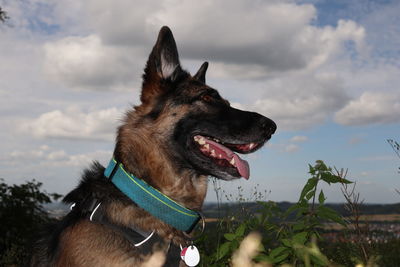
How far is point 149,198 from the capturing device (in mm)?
4082

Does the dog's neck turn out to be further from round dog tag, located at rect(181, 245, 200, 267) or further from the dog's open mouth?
round dog tag, located at rect(181, 245, 200, 267)

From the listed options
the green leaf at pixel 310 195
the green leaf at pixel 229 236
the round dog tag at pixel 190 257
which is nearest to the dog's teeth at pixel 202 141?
the green leaf at pixel 229 236

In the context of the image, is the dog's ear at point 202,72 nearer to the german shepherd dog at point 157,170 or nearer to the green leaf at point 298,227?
the german shepherd dog at point 157,170

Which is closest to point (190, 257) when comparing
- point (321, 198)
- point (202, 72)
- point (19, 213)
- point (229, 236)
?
A: point (229, 236)

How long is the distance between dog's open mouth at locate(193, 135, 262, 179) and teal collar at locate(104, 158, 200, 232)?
660mm

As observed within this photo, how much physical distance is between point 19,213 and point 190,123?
8428 millimetres

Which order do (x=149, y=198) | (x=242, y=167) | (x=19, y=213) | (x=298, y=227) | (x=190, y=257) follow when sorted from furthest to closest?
(x=19, y=213)
(x=298, y=227)
(x=242, y=167)
(x=149, y=198)
(x=190, y=257)

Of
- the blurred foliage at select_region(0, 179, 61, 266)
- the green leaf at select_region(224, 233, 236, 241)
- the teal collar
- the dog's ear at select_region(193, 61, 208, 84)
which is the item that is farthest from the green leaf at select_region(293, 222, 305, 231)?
the blurred foliage at select_region(0, 179, 61, 266)

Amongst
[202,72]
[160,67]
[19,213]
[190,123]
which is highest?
[202,72]

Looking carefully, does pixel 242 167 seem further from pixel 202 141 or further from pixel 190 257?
pixel 190 257

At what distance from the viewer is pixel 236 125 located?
467 centimetres

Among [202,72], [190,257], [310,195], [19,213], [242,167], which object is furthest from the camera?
[19,213]

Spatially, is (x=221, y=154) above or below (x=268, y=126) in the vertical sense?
below

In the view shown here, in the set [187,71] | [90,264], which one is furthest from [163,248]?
[187,71]
